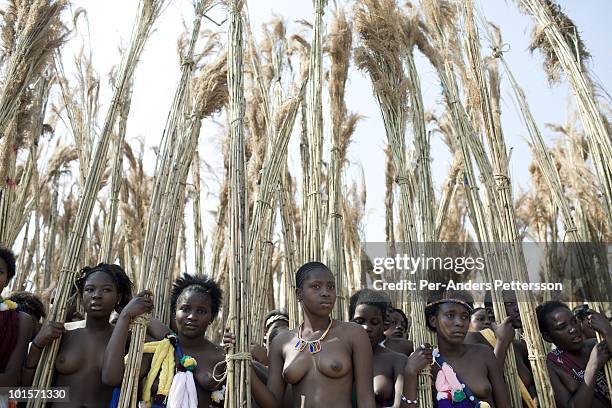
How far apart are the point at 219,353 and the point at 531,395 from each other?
6.31 ft

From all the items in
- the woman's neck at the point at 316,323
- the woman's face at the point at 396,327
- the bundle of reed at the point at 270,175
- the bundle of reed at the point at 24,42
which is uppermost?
the bundle of reed at the point at 24,42

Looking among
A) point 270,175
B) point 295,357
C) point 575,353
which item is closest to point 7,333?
point 295,357

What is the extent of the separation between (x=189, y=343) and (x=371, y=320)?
1.09 m

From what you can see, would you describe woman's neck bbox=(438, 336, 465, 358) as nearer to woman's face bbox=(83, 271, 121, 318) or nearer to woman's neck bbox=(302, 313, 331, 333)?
woman's neck bbox=(302, 313, 331, 333)

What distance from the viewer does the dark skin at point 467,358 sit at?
126 inches

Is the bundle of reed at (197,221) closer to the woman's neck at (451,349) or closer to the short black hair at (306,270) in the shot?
the short black hair at (306,270)

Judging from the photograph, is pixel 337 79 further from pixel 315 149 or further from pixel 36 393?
pixel 36 393

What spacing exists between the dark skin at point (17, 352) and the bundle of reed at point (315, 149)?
1.73 m

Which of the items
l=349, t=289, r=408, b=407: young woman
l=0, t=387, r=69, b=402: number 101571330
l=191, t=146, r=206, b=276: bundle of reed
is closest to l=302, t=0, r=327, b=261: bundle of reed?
l=349, t=289, r=408, b=407: young woman

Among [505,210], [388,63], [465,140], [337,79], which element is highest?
[337,79]

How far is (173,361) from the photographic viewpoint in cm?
309

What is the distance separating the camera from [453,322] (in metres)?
3.29

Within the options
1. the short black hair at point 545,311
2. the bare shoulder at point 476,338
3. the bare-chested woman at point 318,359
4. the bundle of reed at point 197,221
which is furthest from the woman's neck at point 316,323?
the bundle of reed at point 197,221

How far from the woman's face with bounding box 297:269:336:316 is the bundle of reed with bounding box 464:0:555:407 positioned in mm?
1205
